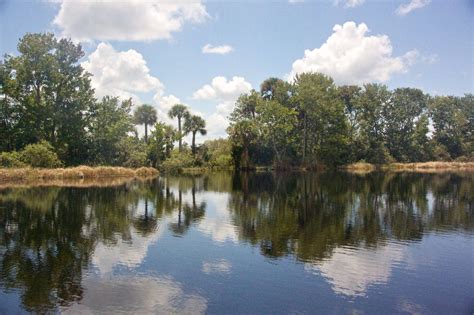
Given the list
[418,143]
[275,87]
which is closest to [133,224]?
[275,87]

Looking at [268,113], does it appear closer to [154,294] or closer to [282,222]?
[282,222]

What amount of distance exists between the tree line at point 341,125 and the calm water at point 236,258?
2228 inches

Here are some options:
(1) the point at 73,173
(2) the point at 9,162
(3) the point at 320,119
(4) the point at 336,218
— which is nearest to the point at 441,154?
(3) the point at 320,119

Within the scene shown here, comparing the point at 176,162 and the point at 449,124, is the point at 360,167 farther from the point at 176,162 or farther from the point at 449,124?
the point at 176,162

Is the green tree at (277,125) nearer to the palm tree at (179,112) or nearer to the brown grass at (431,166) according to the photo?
the palm tree at (179,112)

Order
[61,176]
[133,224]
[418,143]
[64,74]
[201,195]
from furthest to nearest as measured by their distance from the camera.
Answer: [418,143] < [64,74] < [61,176] < [201,195] < [133,224]

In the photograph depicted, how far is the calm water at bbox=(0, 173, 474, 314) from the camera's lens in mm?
10836

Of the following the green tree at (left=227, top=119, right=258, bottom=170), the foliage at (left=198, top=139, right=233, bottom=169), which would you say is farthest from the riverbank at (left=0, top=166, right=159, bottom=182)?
the green tree at (left=227, top=119, right=258, bottom=170)

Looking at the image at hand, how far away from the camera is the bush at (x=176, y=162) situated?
75.2 metres

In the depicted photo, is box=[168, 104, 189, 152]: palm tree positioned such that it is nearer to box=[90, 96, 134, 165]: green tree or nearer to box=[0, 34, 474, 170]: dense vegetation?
box=[0, 34, 474, 170]: dense vegetation

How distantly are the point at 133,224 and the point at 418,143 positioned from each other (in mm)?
90520

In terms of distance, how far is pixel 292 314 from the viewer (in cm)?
1002

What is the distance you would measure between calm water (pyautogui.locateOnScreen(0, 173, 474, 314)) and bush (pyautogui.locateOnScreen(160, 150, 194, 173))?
47153mm

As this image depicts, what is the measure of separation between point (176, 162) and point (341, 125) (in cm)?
3797
